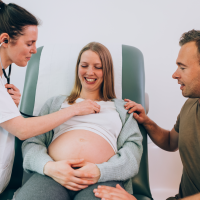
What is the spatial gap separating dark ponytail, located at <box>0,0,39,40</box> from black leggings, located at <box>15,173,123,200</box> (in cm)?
67

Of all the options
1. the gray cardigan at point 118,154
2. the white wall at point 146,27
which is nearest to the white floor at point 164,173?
the white wall at point 146,27

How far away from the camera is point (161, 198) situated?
1686mm

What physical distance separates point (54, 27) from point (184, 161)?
1.59 m

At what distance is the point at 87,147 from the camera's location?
38.4 inches

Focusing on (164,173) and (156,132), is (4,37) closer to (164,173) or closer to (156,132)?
(156,132)

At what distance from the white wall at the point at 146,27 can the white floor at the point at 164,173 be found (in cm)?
27

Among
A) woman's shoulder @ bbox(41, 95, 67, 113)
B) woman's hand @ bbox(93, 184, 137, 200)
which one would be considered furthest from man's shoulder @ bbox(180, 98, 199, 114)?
woman's shoulder @ bbox(41, 95, 67, 113)

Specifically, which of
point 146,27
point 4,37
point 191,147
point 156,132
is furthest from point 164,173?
point 4,37

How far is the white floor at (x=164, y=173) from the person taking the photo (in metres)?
1.70

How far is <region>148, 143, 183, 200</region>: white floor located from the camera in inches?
67.0

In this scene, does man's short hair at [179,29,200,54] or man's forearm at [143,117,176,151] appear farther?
man's forearm at [143,117,176,151]

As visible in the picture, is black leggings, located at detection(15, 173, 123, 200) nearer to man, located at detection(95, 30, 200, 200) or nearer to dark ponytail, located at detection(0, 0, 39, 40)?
man, located at detection(95, 30, 200, 200)

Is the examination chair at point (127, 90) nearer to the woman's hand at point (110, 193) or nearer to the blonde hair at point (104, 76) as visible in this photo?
the blonde hair at point (104, 76)

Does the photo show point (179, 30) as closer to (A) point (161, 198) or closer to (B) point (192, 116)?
(B) point (192, 116)
